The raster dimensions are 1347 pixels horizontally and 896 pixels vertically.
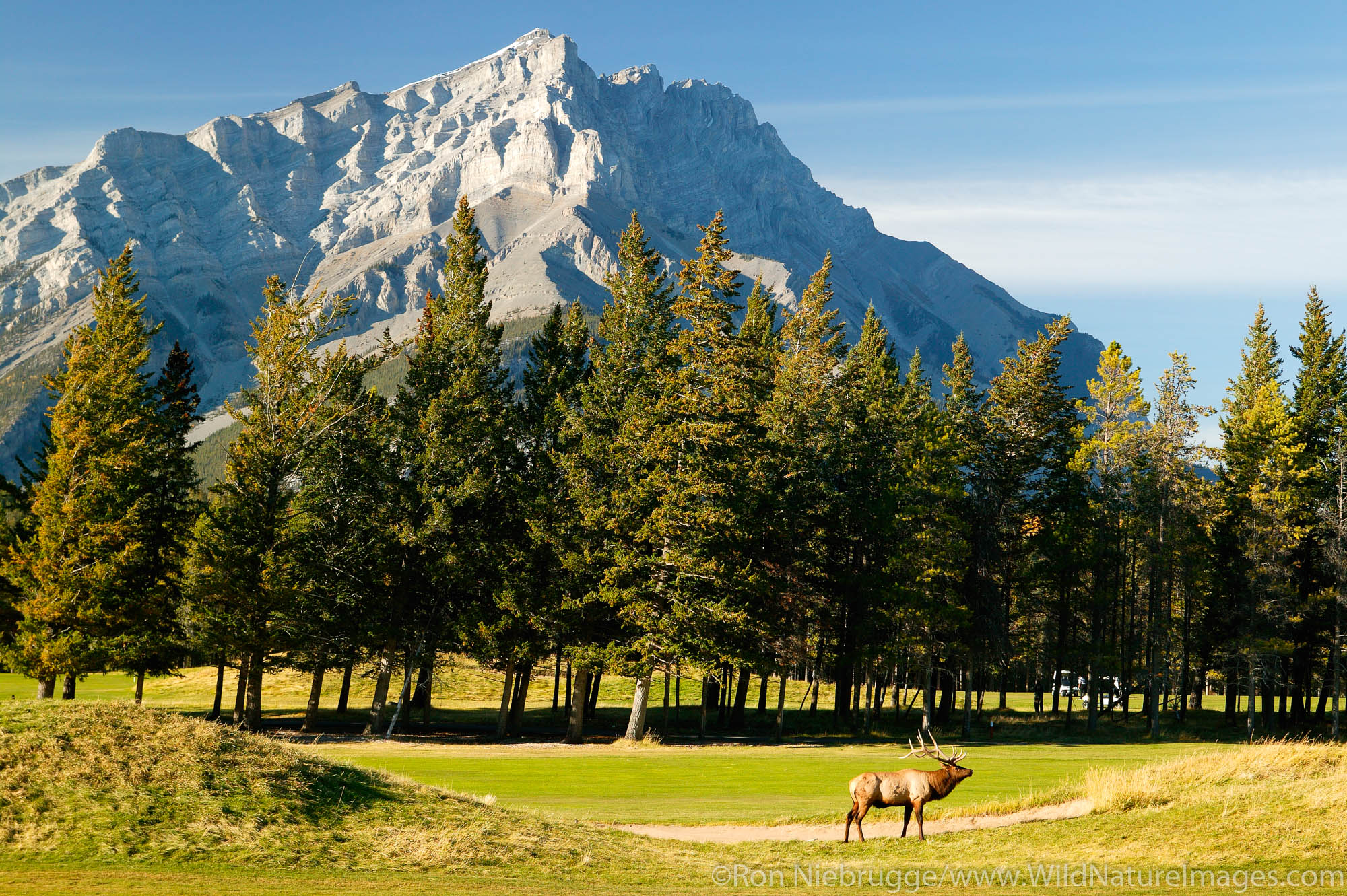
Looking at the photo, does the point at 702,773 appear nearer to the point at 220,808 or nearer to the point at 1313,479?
the point at 220,808

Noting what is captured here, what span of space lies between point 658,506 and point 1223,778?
1121 inches

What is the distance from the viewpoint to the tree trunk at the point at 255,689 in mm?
43000

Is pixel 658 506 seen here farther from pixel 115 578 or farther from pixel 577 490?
pixel 115 578

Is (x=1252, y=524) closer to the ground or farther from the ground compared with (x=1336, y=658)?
farther from the ground

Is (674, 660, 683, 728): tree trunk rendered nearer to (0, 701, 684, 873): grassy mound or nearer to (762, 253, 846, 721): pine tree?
(762, 253, 846, 721): pine tree

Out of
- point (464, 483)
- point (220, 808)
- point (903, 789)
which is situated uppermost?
point (464, 483)

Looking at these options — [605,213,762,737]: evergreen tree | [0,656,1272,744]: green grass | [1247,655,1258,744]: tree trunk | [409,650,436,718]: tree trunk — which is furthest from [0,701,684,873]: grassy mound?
[1247,655,1258,744]: tree trunk

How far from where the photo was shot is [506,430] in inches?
1943

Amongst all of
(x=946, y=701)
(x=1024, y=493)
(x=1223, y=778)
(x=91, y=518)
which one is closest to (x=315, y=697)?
(x=91, y=518)

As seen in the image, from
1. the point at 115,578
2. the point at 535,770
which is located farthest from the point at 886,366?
the point at 115,578

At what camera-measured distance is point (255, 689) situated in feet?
142

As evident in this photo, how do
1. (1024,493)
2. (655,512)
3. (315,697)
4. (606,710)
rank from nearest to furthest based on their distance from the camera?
1. (655,512)
2. (315,697)
3. (1024,493)
4. (606,710)

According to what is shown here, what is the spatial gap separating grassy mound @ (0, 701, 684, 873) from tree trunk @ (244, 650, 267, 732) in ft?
77.2

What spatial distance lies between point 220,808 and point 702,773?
1898cm
